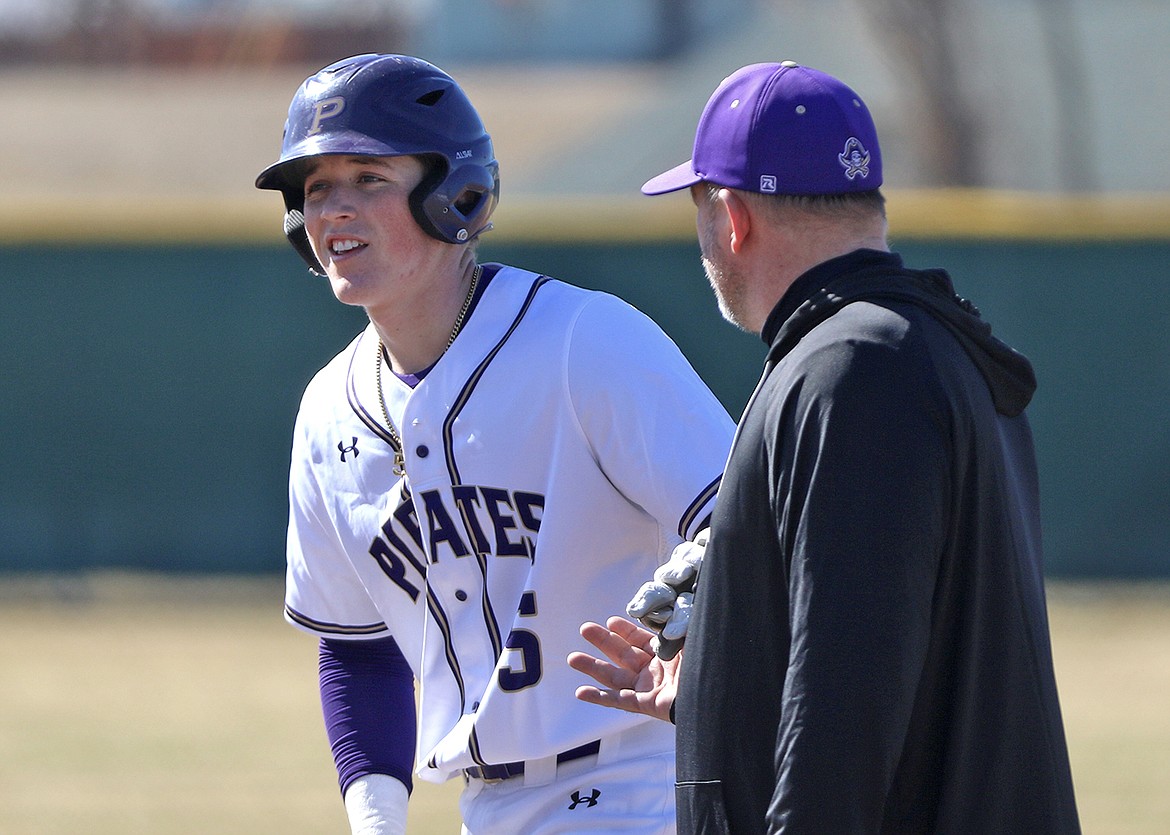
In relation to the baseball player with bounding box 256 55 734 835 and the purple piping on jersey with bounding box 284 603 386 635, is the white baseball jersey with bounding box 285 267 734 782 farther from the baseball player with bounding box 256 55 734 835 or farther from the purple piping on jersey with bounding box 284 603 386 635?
the purple piping on jersey with bounding box 284 603 386 635

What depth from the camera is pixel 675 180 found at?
2.74 m

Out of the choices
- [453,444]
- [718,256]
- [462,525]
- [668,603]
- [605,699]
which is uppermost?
[718,256]

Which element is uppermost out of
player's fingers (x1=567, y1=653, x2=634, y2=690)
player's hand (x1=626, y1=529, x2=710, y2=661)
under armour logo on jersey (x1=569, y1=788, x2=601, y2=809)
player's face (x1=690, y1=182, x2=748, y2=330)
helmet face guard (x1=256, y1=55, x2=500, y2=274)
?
helmet face guard (x1=256, y1=55, x2=500, y2=274)

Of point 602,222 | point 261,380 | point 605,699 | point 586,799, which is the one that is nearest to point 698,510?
point 605,699

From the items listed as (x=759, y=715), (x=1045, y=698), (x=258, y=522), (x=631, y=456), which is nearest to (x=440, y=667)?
(x=631, y=456)

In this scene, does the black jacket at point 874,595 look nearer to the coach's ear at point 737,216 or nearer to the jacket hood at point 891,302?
the jacket hood at point 891,302

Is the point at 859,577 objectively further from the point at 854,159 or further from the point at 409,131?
the point at 409,131

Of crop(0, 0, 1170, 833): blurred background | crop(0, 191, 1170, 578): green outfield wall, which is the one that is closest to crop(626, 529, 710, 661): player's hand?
crop(0, 0, 1170, 833): blurred background

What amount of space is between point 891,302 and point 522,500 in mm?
1165

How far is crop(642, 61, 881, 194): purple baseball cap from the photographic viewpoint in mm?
2500

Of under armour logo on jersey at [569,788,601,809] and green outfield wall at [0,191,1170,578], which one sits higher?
green outfield wall at [0,191,1170,578]

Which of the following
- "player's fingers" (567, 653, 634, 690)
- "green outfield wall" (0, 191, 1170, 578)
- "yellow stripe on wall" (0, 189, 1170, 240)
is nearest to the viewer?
"player's fingers" (567, 653, 634, 690)

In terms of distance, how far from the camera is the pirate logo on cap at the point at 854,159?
2508mm

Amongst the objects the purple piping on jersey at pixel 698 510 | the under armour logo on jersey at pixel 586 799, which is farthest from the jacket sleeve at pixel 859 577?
the under armour logo on jersey at pixel 586 799
